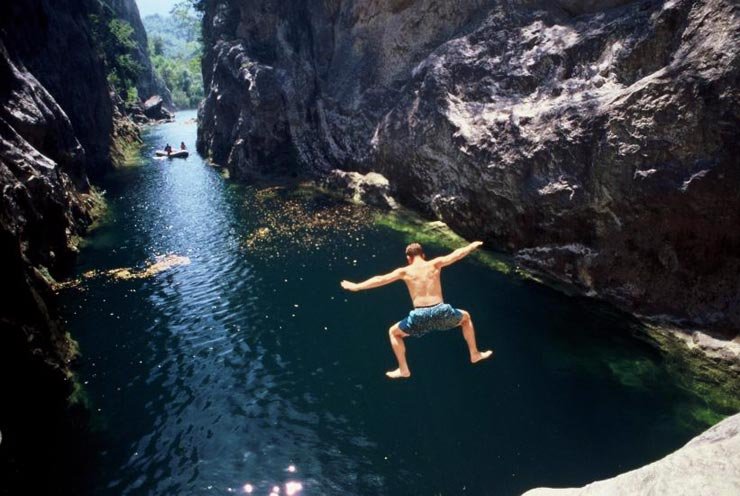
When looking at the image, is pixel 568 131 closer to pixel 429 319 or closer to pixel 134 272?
pixel 429 319

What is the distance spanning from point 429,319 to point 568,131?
14262 millimetres

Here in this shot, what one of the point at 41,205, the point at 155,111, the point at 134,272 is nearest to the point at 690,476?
the point at 134,272

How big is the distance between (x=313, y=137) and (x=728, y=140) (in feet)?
106

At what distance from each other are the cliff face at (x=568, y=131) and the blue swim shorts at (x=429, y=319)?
1103cm

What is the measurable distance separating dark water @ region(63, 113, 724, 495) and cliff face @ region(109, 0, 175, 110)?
116 meters

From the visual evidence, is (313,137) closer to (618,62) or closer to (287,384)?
(618,62)

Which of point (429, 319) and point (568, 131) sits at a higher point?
point (568, 131)

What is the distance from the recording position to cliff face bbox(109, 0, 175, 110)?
397 feet

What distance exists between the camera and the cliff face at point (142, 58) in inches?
4761

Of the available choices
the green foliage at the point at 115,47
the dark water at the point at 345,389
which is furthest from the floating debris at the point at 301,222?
the green foliage at the point at 115,47

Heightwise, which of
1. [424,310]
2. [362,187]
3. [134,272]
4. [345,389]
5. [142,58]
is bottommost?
[345,389]

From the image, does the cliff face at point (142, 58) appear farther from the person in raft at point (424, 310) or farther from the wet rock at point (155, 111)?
the person in raft at point (424, 310)

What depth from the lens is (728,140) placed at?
51.3ft

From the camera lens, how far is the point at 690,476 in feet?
17.8
